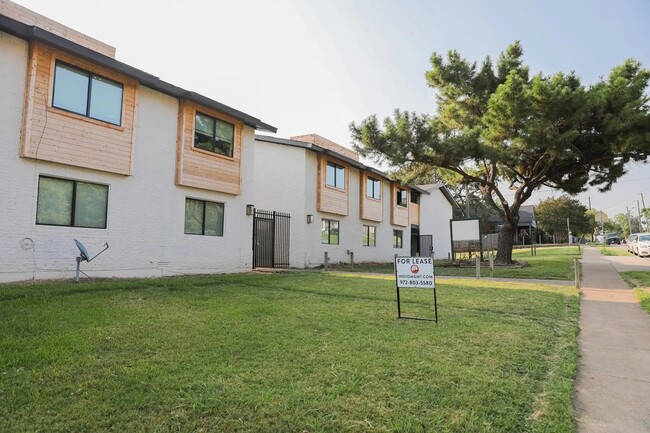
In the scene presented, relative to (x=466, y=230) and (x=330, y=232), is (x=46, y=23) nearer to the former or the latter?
(x=330, y=232)

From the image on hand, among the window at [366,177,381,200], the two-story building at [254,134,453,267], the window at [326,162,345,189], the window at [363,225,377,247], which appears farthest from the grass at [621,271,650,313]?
the window at [366,177,381,200]

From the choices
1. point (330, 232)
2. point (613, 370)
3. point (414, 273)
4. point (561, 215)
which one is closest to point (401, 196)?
point (330, 232)

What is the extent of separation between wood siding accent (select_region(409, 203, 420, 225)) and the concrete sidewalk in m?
21.9

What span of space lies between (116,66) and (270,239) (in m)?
9.67

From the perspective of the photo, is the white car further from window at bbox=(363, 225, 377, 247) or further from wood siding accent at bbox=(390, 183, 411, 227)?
window at bbox=(363, 225, 377, 247)

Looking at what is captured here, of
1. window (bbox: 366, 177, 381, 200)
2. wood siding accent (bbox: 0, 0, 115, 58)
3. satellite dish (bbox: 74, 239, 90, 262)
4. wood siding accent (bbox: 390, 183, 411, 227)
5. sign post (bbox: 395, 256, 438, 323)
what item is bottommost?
sign post (bbox: 395, 256, 438, 323)

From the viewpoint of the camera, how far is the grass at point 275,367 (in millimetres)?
2895

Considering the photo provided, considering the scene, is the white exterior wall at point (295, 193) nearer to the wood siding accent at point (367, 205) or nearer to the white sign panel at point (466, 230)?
the wood siding accent at point (367, 205)

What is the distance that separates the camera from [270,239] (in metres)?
18.3

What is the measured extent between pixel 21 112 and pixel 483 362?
10.6 meters

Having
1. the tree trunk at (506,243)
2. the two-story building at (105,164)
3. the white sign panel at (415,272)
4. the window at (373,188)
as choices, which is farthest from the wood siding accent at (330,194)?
the white sign panel at (415,272)

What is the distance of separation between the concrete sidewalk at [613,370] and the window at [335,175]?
45.5ft

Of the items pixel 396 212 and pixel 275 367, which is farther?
pixel 396 212

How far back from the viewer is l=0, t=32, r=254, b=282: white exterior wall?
9.02 m
